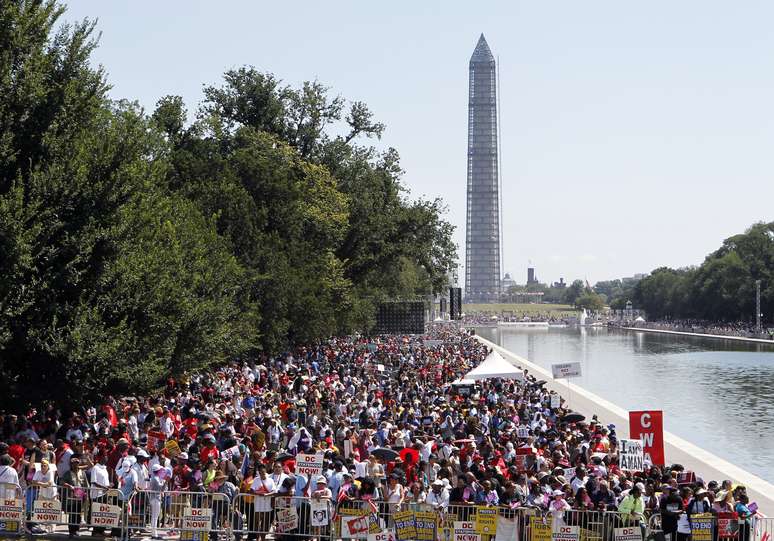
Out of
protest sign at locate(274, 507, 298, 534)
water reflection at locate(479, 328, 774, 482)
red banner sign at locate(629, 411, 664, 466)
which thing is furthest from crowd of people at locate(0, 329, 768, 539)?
water reflection at locate(479, 328, 774, 482)

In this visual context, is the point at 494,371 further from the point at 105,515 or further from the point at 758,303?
the point at 758,303

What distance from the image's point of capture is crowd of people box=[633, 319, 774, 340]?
448 ft

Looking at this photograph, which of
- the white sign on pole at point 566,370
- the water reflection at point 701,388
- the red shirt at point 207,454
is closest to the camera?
the red shirt at point 207,454

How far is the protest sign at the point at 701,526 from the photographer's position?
15711mm

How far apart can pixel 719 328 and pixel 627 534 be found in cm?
14914

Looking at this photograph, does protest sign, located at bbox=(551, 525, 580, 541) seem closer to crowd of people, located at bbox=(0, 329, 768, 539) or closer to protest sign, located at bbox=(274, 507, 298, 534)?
crowd of people, located at bbox=(0, 329, 768, 539)

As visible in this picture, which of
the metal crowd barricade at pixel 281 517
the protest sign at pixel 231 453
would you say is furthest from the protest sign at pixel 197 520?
the protest sign at pixel 231 453

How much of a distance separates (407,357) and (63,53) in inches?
1380

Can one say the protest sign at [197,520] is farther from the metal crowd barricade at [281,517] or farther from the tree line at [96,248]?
the tree line at [96,248]

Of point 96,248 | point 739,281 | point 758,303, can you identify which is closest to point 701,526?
point 96,248

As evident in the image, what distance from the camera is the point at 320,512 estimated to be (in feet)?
53.4

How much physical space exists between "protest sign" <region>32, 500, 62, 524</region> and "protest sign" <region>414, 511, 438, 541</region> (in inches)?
219

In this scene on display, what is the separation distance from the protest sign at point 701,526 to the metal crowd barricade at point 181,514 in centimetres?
694

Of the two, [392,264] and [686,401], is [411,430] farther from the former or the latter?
[392,264]
